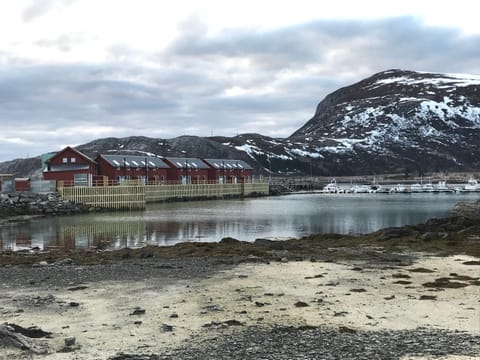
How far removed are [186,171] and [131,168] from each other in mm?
15488

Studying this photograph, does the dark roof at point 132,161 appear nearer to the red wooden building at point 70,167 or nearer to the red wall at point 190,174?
the red wall at point 190,174

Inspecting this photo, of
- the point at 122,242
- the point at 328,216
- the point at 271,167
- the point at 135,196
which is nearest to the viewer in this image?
the point at 122,242

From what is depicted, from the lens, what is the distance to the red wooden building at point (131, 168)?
8488cm

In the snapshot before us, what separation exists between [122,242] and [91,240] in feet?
9.27

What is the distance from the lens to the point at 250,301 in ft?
47.7

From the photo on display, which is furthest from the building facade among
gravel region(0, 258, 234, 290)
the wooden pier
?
gravel region(0, 258, 234, 290)

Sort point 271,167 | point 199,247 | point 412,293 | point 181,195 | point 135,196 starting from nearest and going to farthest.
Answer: point 412,293 → point 199,247 → point 135,196 → point 181,195 → point 271,167

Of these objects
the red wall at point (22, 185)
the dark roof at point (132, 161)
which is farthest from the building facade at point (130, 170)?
the red wall at point (22, 185)

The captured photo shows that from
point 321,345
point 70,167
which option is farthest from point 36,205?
point 321,345

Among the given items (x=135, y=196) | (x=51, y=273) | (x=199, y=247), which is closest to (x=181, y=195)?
(x=135, y=196)

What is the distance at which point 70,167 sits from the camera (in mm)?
81312

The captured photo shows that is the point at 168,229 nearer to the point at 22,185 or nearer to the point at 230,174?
the point at 22,185

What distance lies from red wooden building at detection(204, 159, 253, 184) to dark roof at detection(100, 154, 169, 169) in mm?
14364

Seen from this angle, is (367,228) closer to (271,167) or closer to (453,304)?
(453,304)
